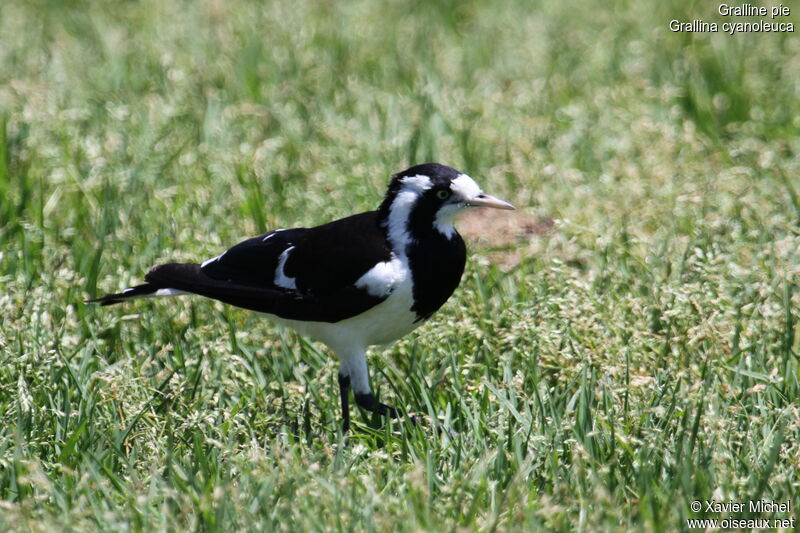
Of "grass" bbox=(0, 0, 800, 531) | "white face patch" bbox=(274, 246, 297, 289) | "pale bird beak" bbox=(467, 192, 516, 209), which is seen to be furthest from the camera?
"white face patch" bbox=(274, 246, 297, 289)

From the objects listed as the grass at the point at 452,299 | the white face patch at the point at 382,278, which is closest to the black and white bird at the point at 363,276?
the white face patch at the point at 382,278

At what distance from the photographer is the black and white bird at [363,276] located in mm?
3969

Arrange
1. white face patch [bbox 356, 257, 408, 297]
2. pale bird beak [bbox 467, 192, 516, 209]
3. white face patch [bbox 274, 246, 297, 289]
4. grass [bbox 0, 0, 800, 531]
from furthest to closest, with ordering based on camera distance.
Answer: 1. white face patch [bbox 274, 246, 297, 289]
2. pale bird beak [bbox 467, 192, 516, 209]
3. white face patch [bbox 356, 257, 408, 297]
4. grass [bbox 0, 0, 800, 531]

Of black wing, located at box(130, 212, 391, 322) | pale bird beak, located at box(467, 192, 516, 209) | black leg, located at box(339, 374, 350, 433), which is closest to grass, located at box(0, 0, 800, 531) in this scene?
black leg, located at box(339, 374, 350, 433)

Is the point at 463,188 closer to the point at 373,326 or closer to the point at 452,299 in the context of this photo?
the point at 373,326

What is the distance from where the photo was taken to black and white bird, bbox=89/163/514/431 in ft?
13.0

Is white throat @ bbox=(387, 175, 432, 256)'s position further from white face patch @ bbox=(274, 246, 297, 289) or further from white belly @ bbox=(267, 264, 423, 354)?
white face patch @ bbox=(274, 246, 297, 289)

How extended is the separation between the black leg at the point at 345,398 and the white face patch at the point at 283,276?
37 centimetres

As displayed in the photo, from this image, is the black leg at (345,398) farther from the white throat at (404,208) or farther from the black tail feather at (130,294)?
the black tail feather at (130,294)

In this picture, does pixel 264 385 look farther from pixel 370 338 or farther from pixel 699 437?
pixel 699 437

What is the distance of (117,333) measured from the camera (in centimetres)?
462

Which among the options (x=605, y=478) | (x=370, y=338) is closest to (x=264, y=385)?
(x=370, y=338)

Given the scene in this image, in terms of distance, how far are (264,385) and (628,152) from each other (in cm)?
278

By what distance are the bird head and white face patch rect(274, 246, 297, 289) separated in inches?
15.7
